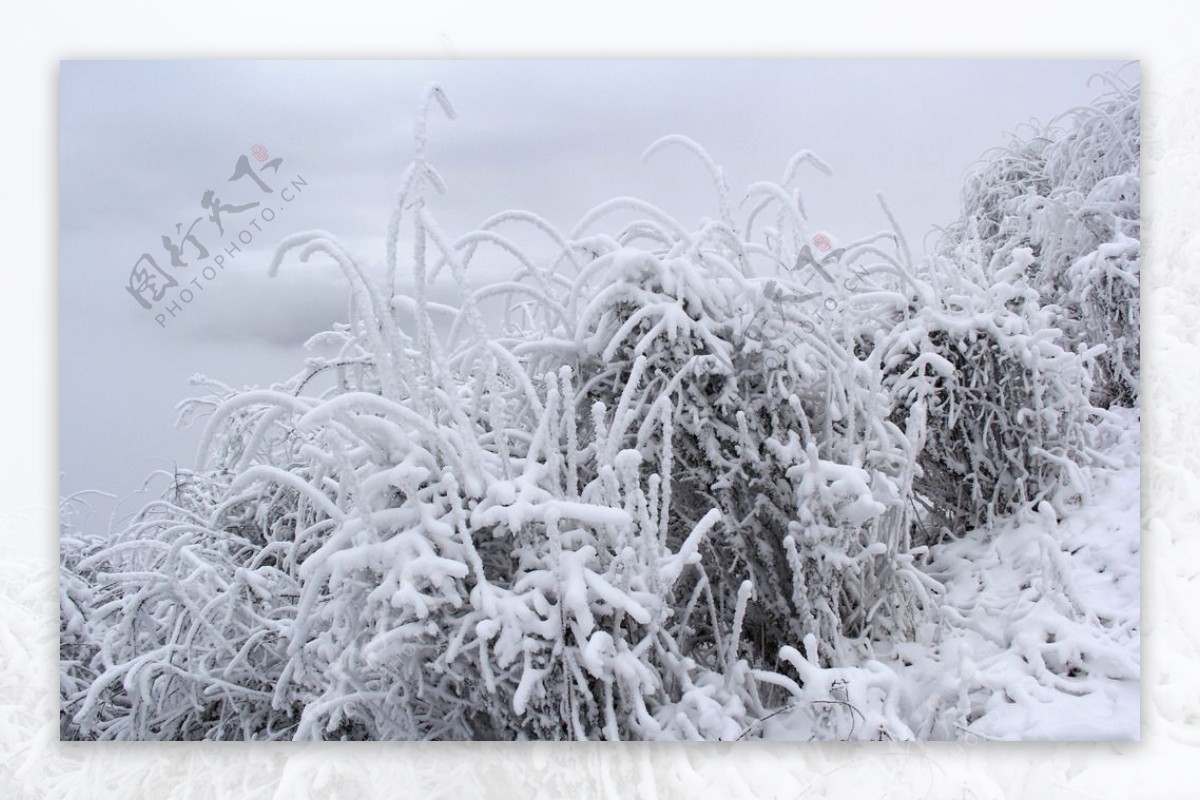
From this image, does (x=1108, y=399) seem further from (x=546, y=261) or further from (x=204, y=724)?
(x=204, y=724)

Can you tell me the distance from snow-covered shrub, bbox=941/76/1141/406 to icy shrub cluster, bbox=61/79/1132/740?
78 mm

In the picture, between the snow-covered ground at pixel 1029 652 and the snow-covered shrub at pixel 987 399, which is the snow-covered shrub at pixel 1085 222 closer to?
the snow-covered shrub at pixel 987 399

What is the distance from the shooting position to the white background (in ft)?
5.73

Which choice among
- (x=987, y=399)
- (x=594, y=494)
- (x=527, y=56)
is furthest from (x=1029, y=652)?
(x=527, y=56)

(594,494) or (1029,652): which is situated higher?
(594,494)

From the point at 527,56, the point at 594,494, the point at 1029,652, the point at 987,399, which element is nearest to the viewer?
the point at 594,494

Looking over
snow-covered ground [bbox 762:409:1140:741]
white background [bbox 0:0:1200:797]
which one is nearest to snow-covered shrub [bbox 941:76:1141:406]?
white background [bbox 0:0:1200:797]

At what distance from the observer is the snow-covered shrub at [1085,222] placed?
1.85m

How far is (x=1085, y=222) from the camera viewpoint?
77.8 inches

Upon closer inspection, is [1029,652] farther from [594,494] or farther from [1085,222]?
[1085,222]

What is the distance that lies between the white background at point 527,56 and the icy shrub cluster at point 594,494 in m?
0.09

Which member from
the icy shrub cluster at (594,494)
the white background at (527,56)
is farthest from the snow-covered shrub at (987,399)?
the white background at (527,56)

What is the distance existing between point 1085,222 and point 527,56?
1.16 metres

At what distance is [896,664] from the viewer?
5.41 feet
